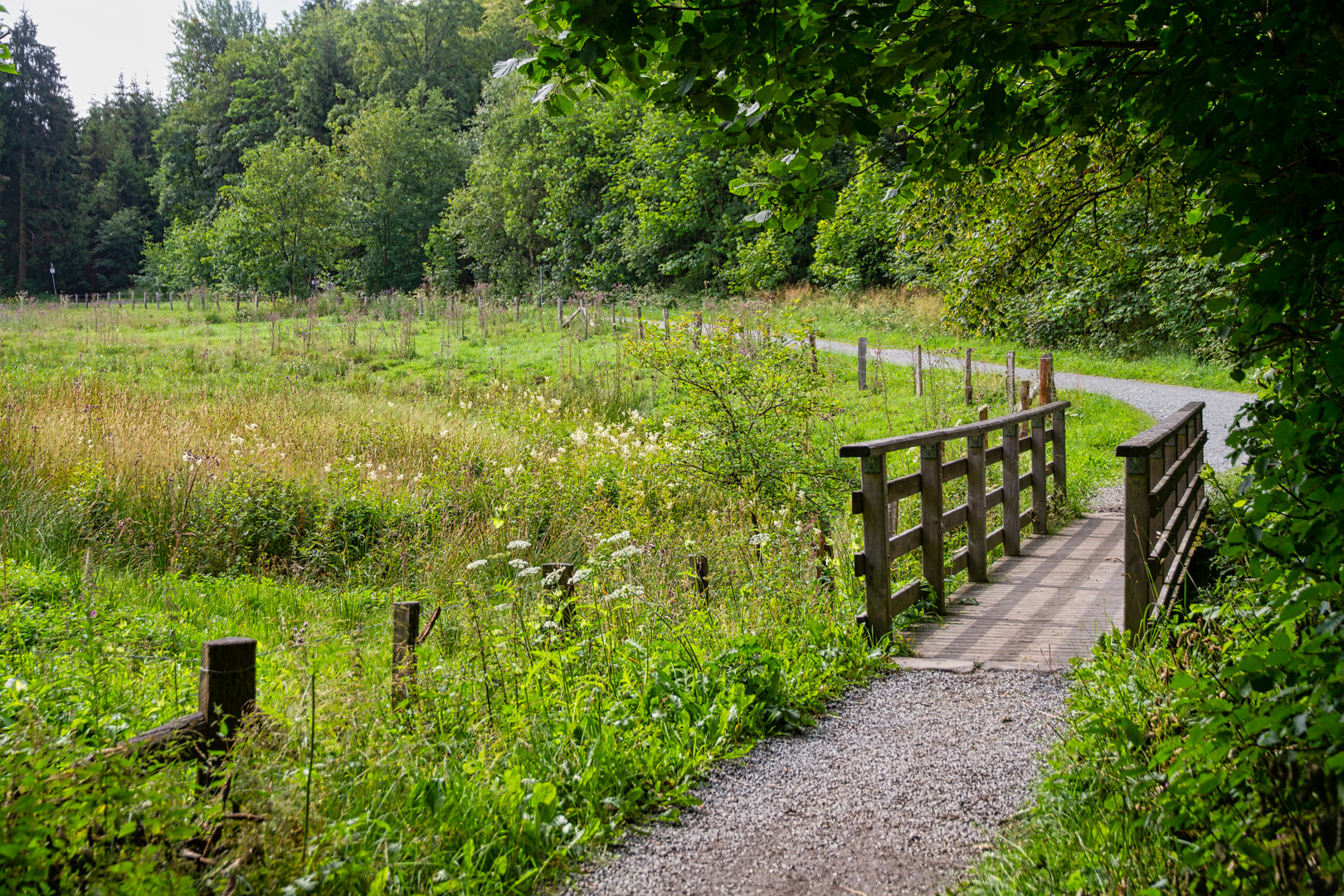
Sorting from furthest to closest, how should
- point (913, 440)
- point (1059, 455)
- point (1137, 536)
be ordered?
point (1059, 455)
point (913, 440)
point (1137, 536)

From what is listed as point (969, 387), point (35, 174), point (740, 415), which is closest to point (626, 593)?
point (740, 415)

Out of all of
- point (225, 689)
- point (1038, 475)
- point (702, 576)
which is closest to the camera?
point (225, 689)

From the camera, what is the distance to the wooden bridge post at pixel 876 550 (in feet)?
18.4

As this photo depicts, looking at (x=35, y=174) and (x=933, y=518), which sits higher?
(x=35, y=174)

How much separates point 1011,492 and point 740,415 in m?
2.77

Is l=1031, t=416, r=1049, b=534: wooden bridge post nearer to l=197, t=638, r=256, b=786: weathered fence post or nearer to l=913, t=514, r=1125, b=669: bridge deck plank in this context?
l=913, t=514, r=1125, b=669: bridge deck plank

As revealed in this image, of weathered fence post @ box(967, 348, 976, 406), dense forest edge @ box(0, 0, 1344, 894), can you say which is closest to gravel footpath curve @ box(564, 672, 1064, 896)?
dense forest edge @ box(0, 0, 1344, 894)

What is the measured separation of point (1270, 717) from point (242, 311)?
33.7 meters

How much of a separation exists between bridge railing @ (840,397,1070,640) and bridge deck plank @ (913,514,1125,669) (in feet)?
0.75

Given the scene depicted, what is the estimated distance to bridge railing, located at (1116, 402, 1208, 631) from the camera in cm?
489

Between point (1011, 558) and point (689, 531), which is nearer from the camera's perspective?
point (1011, 558)

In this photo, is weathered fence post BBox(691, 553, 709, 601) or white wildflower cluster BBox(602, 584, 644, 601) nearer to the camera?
white wildflower cluster BBox(602, 584, 644, 601)

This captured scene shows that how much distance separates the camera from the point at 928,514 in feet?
20.5

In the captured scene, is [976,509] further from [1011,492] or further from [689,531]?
[689,531]
